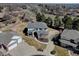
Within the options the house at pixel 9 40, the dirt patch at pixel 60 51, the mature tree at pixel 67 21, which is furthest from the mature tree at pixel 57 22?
the house at pixel 9 40

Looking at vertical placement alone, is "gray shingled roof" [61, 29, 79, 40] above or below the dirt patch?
above

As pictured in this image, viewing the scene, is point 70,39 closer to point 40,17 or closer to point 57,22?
point 57,22

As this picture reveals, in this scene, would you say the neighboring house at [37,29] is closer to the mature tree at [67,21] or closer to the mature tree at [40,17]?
the mature tree at [40,17]

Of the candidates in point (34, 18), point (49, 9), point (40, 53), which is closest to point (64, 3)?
point (49, 9)

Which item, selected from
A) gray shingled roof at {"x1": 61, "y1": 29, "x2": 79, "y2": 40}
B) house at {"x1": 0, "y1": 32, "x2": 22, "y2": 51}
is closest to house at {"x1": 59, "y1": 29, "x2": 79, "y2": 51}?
gray shingled roof at {"x1": 61, "y1": 29, "x2": 79, "y2": 40}

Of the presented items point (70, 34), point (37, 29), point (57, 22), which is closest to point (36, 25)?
point (37, 29)

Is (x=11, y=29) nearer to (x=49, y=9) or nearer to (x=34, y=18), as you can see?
(x=34, y=18)

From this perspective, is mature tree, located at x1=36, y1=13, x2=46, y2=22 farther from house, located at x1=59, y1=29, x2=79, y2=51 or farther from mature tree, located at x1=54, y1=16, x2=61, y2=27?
house, located at x1=59, y1=29, x2=79, y2=51
